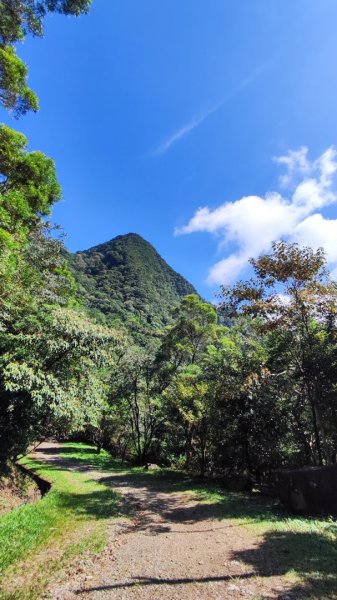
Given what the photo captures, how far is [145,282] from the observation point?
230 ft

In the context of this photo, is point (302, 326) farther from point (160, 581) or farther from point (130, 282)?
point (130, 282)

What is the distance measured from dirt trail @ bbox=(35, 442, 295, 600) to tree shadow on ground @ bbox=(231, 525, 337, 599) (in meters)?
0.05

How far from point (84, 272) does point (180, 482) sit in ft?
214

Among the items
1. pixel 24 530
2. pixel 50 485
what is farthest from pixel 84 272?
pixel 24 530

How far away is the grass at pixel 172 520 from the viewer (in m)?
4.82

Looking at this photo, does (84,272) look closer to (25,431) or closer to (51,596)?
(25,431)

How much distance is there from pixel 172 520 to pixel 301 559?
3.97m

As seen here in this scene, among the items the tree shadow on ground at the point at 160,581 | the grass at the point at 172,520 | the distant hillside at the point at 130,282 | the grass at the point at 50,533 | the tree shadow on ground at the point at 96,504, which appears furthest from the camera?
the distant hillside at the point at 130,282

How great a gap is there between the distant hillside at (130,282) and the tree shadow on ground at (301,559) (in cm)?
4579

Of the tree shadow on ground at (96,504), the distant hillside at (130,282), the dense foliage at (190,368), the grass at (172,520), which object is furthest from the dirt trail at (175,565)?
the distant hillside at (130,282)

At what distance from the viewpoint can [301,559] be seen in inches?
206

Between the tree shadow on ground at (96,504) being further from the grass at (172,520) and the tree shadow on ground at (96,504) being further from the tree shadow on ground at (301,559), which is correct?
the tree shadow on ground at (301,559)

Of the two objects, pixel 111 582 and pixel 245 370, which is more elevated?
pixel 245 370

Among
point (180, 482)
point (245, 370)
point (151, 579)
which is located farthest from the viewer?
point (180, 482)
